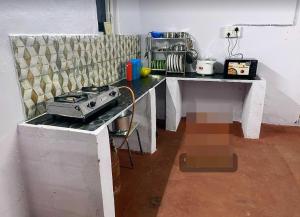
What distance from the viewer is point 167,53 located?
3059 mm

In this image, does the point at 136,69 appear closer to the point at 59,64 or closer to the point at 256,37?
the point at 59,64

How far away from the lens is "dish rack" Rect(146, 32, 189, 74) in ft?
9.73

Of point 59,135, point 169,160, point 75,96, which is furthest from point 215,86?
point 59,135

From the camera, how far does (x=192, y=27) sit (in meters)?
3.11

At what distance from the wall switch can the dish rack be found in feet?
1.63

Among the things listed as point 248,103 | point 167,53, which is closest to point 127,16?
point 167,53

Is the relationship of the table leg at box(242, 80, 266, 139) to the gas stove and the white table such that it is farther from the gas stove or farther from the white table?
the gas stove

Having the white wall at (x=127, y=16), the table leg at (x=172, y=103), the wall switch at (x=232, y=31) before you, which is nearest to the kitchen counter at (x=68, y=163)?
the table leg at (x=172, y=103)

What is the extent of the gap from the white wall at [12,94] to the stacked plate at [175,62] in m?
1.67

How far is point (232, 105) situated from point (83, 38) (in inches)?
89.1

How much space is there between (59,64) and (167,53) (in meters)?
1.69

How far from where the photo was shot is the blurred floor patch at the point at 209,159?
7.34 feet

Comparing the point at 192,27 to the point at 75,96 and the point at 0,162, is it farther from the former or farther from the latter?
the point at 0,162

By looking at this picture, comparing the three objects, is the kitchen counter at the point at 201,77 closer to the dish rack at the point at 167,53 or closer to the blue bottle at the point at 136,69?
the dish rack at the point at 167,53
